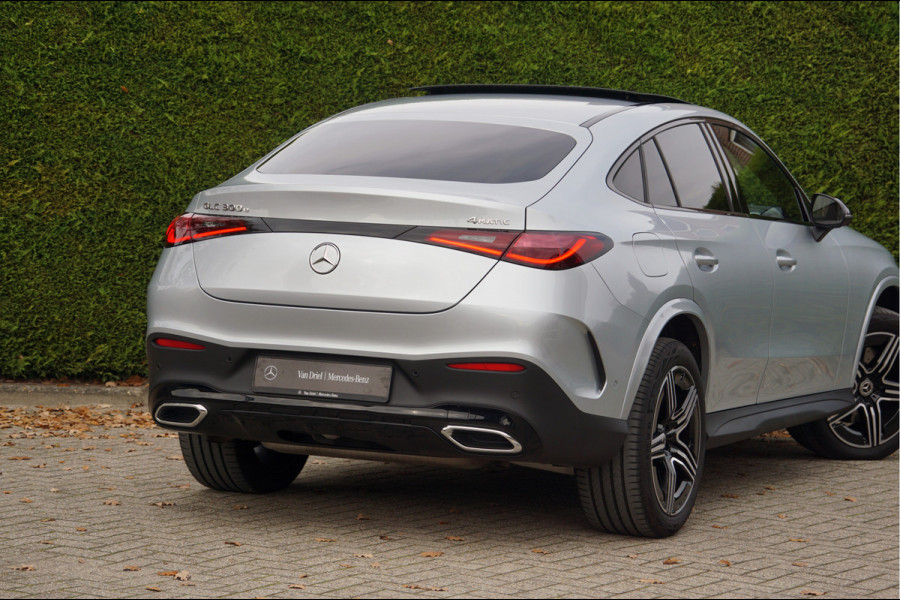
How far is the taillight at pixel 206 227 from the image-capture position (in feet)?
16.9

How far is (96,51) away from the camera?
959 centimetres

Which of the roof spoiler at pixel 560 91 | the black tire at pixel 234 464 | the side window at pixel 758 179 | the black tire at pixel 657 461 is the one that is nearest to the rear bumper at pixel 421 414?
the black tire at pixel 657 461

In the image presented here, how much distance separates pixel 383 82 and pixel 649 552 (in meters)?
5.53

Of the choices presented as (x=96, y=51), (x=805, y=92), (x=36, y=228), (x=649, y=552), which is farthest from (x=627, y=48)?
(x=649, y=552)

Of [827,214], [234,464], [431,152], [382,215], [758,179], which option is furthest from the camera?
[827,214]

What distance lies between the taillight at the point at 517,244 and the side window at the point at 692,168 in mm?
1185

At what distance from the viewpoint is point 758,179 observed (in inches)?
265

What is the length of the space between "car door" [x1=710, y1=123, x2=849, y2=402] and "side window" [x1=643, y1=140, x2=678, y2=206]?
0.80 m

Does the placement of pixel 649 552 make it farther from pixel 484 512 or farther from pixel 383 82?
pixel 383 82

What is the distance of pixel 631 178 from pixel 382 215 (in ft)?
4.00

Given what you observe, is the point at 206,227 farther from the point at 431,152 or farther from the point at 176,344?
the point at 431,152

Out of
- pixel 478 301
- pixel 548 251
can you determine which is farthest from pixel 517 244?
pixel 478 301

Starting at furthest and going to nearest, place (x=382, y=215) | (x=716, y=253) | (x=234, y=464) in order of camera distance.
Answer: (x=234, y=464)
(x=716, y=253)
(x=382, y=215)

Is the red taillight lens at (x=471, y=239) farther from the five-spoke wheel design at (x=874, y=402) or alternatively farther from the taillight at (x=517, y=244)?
the five-spoke wheel design at (x=874, y=402)
